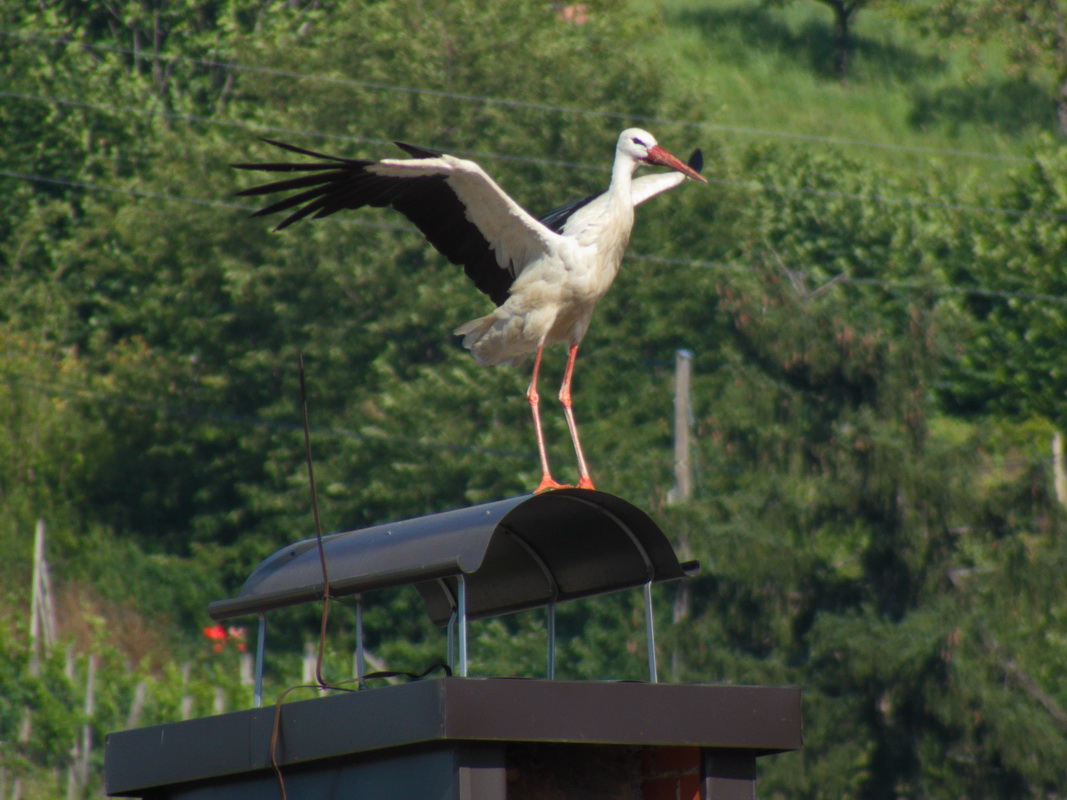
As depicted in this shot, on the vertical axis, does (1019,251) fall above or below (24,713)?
above

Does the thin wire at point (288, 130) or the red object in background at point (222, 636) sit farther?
the thin wire at point (288, 130)

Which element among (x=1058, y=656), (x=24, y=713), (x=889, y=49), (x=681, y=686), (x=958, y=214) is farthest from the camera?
(x=889, y=49)

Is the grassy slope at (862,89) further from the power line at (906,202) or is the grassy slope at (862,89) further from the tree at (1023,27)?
the power line at (906,202)

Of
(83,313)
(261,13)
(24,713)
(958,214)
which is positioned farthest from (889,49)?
(24,713)

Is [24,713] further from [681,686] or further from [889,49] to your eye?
[889,49]

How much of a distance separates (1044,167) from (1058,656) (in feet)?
60.0

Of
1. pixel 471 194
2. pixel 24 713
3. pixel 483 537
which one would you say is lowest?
pixel 24 713

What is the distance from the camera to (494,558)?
6.54 metres

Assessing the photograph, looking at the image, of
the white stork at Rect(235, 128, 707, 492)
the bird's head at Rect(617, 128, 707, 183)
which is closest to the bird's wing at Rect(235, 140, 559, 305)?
the white stork at Rect(235, 128, 707, 492)

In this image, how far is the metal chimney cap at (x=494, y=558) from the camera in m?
5.53

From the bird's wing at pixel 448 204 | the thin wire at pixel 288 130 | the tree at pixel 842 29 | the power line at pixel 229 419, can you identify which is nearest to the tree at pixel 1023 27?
the tree at pixel 842 29

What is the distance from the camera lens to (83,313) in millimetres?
35031

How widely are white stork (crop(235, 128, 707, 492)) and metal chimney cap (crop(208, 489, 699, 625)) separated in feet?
3.03

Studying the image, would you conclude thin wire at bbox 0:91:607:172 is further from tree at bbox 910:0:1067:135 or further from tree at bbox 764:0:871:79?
tree at bbox 764:0:871:79
